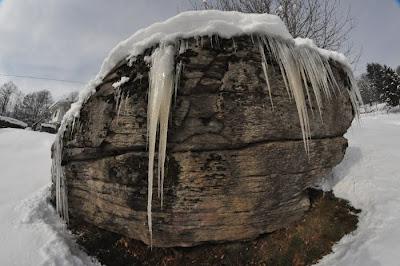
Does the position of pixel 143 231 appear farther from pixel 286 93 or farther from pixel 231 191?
pixel 286 93

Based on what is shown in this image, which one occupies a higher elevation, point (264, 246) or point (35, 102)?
point (35, 102)

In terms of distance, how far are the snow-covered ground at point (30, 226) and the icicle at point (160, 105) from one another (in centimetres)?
109

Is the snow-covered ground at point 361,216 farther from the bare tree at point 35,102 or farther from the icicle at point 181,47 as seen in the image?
the bare tree at point 35,102

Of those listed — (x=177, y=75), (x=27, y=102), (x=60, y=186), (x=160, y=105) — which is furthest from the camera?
(x=27, y=102)

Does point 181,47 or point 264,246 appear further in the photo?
point 264,246

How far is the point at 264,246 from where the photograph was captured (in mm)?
3830

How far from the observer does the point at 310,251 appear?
3.72 meters

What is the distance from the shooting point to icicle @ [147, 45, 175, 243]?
11.0 feet

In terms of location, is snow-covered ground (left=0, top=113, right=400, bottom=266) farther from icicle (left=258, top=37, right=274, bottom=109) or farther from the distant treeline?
the distant treeline

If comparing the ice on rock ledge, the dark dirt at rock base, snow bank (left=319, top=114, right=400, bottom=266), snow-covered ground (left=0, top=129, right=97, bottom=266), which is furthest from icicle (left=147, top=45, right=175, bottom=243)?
snow bank (left=319, top=114, right=400, bottom=266)

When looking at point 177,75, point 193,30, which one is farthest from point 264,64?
point 177,75

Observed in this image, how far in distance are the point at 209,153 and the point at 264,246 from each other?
133 centimetres

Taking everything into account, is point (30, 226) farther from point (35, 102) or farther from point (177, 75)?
point (35, 102)

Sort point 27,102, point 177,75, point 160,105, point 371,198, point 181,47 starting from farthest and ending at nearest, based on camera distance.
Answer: point 27,102 < point 371,198 < point 181,47 < point 177,75 < point 160,105
